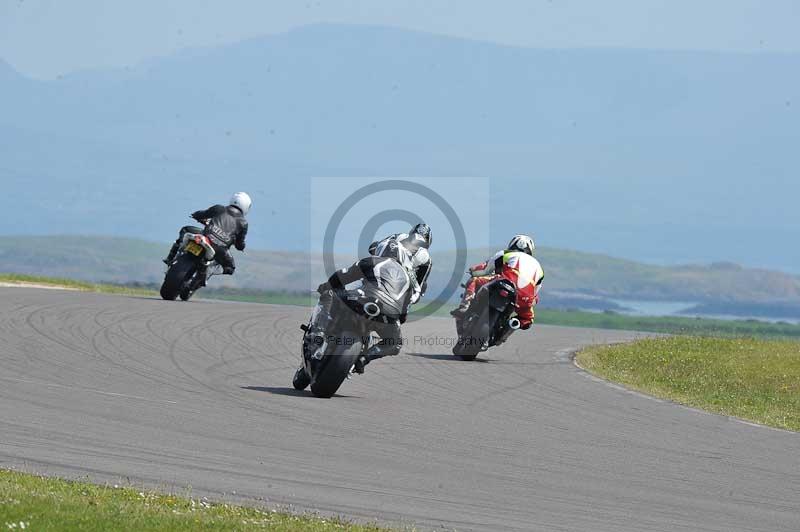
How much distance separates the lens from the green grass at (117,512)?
9.20 m

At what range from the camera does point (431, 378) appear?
19.5 meters

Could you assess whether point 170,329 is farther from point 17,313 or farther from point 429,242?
point 429,242

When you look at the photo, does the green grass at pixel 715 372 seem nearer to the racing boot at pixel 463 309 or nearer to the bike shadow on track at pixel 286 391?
the racing boot at pixel 463 309

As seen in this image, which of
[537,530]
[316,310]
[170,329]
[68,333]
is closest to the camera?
[537,530]

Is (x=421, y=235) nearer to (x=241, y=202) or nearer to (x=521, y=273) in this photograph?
(x=521, y=273)

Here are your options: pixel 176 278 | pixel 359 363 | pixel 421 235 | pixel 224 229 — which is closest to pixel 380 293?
pixel 359 363

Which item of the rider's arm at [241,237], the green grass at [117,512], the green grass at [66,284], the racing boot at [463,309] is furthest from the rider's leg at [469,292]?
the green grass at [66,284]

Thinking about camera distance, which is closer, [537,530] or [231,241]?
[537,530]

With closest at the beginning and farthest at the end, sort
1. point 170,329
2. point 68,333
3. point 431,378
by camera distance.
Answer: point 431,378, point 68,333, point 170,329

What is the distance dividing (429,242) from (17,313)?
28.7 ft

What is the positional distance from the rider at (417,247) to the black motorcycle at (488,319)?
Answer: 456cm

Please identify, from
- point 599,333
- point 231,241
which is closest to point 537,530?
point 231,241

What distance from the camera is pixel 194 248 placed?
93.5 ft

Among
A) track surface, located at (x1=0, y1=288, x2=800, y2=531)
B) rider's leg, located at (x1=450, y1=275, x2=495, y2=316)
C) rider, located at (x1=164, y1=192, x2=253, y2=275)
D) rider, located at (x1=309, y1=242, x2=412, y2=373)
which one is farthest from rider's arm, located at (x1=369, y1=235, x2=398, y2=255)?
rider, located at (x1=164, y1=192, x2=253, y2=275)
